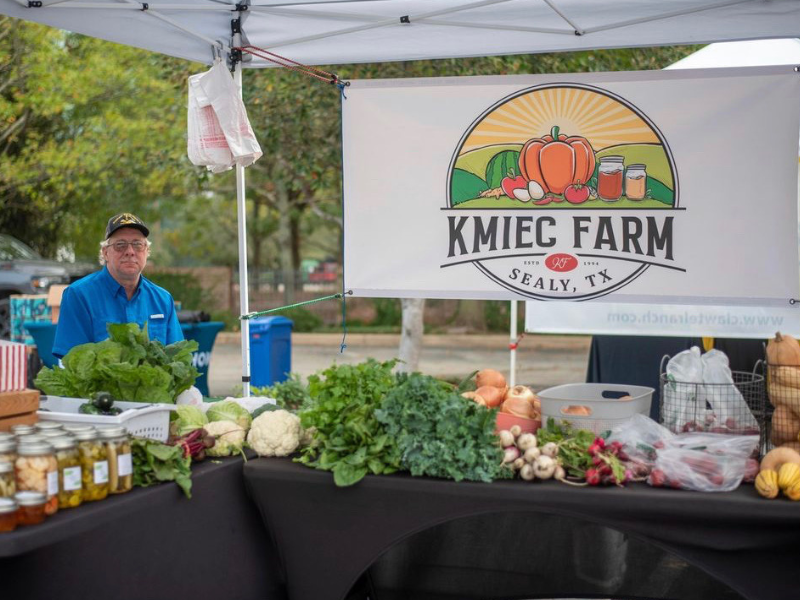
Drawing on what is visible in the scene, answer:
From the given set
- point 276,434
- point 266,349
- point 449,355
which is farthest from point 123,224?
point 449,355

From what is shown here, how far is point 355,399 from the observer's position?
325 cm

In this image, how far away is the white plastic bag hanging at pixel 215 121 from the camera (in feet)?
15.2

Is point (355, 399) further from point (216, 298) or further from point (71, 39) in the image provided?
point (216, 298)

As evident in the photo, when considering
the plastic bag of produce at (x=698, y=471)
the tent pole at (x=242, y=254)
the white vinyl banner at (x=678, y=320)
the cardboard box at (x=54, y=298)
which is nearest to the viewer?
the plastic bag of produce at (x=698, y=471)

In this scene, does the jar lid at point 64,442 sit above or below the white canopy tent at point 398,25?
below

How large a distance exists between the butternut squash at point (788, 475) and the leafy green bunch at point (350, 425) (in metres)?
1.30

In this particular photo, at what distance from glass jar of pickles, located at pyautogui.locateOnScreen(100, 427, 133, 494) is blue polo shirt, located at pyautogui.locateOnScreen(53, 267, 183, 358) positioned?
5.70 feet

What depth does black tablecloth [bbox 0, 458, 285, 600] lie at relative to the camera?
2.65 meters

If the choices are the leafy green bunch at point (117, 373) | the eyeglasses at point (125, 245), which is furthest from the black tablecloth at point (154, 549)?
the eyeglasses at point (125, 245)

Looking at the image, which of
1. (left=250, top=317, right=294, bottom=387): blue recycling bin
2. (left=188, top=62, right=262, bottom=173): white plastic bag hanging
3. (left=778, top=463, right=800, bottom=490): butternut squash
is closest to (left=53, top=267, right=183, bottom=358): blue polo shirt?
(left=188, top=62, right=262, bottom=173): white plastic bag hanging

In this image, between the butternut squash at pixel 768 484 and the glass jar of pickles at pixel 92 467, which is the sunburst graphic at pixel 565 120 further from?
the glass jar of pickles at pixel 92 467

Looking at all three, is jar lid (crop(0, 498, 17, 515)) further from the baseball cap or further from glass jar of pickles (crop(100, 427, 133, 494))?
the baseball cap

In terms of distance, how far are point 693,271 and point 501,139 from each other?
3.75 feet

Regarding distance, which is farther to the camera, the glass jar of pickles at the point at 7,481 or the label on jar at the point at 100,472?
the label on jar at the point at 100,472
